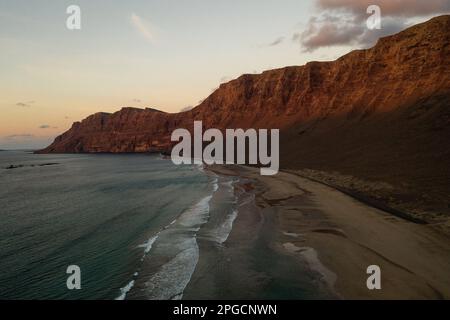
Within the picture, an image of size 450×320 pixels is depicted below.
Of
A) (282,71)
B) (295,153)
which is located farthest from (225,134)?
(295,153)

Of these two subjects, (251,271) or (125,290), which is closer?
(125,290)

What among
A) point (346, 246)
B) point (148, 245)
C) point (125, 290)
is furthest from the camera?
→ point (148, 245)

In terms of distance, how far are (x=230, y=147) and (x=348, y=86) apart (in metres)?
43.8

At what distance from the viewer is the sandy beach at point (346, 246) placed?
1600 cm

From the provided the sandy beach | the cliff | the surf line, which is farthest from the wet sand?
the surf line

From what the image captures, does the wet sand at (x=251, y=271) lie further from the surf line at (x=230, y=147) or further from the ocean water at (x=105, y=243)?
the surf line at (x=230, y=147)

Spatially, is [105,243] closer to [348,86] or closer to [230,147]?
[348,86]

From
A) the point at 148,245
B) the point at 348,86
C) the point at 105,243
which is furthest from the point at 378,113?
the point at 105,243

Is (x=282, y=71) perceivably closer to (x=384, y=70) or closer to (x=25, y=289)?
(x=384, y=70)

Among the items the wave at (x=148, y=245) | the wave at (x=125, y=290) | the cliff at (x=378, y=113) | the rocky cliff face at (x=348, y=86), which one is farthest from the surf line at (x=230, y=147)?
the wave at (x=125, y=290)

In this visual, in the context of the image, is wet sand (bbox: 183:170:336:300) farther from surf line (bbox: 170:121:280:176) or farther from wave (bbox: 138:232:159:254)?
surf line (bbox: 170:121:280:176)

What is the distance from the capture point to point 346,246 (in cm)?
2178

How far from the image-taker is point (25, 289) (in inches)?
677

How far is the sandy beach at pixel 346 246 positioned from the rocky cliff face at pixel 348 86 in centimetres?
5388
